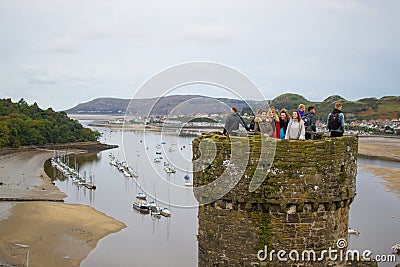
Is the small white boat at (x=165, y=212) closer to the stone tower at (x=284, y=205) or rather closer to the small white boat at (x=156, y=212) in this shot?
the small white boat at (x=156, y=212)

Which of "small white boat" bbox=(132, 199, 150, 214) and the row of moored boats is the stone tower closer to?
"small white boat" bbox=(132, 199, 150, 214)

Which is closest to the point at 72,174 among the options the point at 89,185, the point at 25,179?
the point at 25,179

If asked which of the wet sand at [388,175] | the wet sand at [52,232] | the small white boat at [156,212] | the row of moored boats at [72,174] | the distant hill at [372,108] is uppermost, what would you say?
the distant hill at [372,108]

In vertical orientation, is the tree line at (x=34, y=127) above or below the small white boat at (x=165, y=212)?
above

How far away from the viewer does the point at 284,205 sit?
16.2 feet

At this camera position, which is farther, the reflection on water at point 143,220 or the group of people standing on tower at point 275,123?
the reflection on water at point 143,220

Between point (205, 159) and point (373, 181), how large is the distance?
45.9 meters

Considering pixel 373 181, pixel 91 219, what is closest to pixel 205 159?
pixel 91 219

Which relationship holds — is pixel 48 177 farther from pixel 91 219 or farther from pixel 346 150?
pixel 346 150

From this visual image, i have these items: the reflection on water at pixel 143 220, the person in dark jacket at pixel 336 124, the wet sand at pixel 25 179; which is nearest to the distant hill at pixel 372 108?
the wet sand at pixel 25 179

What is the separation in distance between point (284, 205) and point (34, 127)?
91.1 metres

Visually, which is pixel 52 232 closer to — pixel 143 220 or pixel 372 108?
pixel 143 220

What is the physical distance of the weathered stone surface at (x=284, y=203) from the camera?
4.93 metres

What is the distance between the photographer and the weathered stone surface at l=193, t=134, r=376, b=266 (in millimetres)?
4934
